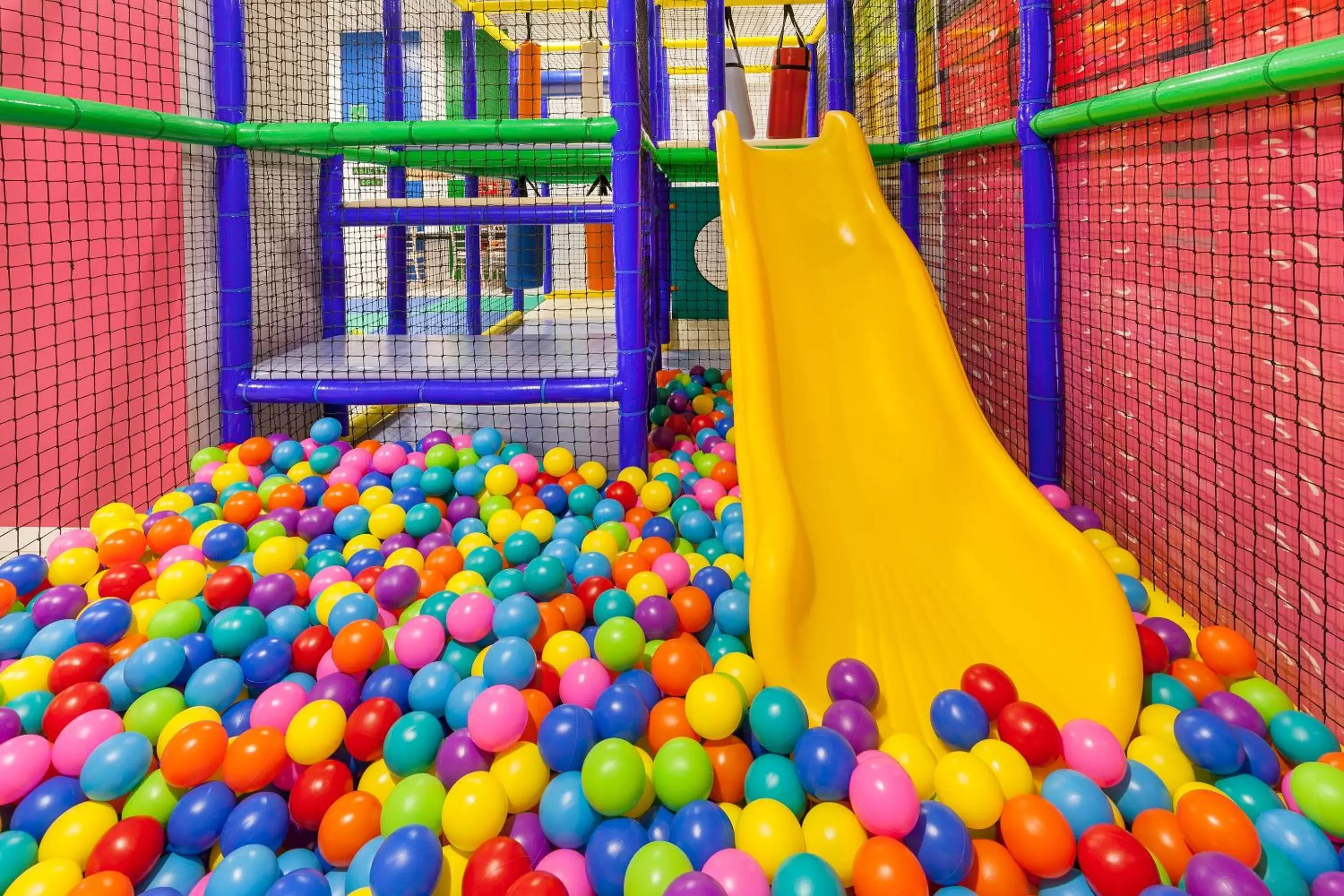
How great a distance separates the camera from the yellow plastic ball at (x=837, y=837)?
1.06 metres

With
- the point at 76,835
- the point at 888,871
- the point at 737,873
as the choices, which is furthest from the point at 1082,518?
the point at 76,835

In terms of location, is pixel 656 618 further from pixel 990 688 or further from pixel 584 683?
pixel 990 688

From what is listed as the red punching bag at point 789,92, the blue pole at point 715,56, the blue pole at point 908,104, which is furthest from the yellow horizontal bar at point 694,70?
the blue pole at point 908,104

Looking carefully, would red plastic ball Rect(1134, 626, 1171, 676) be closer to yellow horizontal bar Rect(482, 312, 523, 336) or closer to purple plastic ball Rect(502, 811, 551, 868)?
purple plastic ball Rect(502, 811, 551, 868)

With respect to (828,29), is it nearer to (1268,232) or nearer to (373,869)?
(1268,232)

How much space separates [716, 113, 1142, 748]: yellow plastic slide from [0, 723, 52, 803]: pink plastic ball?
3.85 ft

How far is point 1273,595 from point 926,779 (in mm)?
792

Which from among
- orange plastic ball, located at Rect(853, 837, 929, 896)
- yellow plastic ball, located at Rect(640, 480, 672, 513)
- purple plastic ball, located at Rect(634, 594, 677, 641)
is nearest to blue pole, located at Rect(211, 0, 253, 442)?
yellow plastic ball, located at Rect(640, 480, 672, 513)

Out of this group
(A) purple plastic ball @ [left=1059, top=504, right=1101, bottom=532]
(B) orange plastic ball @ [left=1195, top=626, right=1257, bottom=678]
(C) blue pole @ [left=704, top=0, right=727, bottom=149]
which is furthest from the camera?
(C) blue pole @ [left=704, top=0, right=727, bottom=149]

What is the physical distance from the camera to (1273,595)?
1.44 metres

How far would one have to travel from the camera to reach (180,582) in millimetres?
1703

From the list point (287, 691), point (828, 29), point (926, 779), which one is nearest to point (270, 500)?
point (287, 691)

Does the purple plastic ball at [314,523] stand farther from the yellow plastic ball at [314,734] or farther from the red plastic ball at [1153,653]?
the red plastic ball at [1153,653]

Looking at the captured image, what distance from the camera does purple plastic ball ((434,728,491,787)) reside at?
1.23 meters
